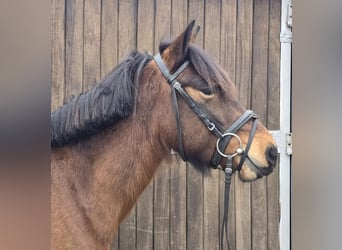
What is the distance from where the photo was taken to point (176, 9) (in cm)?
93

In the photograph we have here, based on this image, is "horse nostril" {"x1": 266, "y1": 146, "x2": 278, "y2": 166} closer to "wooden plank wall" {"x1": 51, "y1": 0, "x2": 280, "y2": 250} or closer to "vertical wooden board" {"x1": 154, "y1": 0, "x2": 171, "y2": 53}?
"wooden plank wall" {"x1": 51, "y1": 0, "x2": 280, "y2": 250}

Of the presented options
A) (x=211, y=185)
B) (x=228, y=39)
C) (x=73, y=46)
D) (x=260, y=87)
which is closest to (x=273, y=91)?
(x=260, y=87)

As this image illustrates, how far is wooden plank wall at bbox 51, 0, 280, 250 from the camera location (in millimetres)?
909

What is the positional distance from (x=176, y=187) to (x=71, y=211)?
257 mm

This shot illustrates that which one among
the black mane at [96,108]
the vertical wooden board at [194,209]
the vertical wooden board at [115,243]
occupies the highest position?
the black mane at [96,108]

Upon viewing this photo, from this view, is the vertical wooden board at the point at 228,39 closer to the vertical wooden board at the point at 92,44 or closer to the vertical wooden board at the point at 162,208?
the vertical wooden board at the point at 162,208

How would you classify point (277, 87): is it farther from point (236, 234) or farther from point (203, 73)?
point (236, 234)

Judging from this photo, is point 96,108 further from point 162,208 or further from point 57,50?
point 162,208

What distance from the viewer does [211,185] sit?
3.19 ft

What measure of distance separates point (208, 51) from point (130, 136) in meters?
0.27

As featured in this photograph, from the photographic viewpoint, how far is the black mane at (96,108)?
0.90m

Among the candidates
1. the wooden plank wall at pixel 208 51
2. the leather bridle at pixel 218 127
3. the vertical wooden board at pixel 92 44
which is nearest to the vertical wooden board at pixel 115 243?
the wooden plank wall at pixel 208 51

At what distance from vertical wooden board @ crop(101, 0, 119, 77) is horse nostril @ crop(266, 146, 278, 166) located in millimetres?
404
